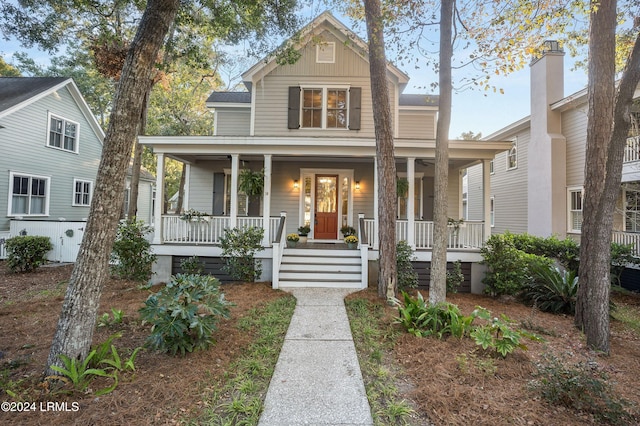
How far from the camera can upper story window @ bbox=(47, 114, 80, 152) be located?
12.4m

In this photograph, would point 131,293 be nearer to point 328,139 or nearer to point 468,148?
point 328,139

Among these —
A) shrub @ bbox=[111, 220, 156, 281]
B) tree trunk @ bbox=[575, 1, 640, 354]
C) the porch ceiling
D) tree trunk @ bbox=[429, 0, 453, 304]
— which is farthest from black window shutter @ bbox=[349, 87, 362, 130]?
shrub @ bbox=[111, 220, 156, 281]

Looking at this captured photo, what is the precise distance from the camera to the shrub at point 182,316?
10.9 feet

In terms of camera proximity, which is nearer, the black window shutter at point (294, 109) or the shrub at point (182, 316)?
the shrub at point (182, 316)

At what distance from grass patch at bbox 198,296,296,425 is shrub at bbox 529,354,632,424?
2645 mm

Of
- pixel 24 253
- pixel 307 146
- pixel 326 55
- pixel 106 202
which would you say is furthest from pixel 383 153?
pixel 24 253

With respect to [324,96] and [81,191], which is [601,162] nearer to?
[324,96]

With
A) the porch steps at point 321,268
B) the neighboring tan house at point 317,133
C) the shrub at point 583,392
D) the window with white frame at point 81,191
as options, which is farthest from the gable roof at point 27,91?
the shrub at point 583,392

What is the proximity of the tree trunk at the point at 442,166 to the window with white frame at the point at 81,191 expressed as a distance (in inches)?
617

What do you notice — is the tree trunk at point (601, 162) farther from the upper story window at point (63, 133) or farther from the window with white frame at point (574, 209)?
the upper story window at point (63, 133)

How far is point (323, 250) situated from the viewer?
7.86 m

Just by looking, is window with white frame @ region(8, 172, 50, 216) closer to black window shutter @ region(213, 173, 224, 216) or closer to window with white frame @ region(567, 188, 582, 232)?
black window shutter @ region(213, 173, 224, 216)

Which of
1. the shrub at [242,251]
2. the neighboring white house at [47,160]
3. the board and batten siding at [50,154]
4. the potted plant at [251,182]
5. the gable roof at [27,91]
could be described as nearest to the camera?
the shrub at [242,251]

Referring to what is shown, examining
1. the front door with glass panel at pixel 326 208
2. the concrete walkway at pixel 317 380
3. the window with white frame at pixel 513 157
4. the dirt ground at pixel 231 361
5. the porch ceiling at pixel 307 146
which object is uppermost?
the window with white frame at pixel 513 157
